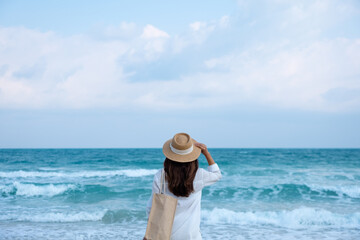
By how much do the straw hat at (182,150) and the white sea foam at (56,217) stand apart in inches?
244

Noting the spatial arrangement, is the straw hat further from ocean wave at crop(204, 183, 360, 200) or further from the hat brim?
ocean wave at crop(204, 183, 360, 200)

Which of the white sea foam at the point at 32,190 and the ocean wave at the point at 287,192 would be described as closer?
the ocean wave at the point at 287,192

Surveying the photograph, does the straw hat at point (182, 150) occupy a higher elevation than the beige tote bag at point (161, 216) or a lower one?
higher

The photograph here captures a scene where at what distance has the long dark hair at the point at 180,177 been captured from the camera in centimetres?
224

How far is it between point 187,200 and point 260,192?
980cm

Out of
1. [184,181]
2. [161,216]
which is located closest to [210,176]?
[184,181]

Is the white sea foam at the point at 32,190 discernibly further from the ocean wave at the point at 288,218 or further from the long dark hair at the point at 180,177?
the long dark hair at the point at 180,177

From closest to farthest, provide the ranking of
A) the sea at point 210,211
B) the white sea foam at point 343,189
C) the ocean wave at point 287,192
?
the sea at point 210,211
the ocean wave at point 287,192
the white sea foam at point 343,189

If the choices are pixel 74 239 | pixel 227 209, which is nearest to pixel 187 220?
pixel 74 239

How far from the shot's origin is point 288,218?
784 cm

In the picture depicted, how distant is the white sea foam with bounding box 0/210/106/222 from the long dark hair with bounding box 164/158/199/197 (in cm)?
Answer: 616

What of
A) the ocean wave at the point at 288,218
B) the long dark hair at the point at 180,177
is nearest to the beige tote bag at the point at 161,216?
the long dark hair at the point at 180,177

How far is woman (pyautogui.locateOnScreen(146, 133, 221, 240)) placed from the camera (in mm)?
2252

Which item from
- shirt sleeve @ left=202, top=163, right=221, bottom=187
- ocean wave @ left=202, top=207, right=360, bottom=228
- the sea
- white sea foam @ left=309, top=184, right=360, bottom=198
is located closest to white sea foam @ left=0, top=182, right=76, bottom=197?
the sea
